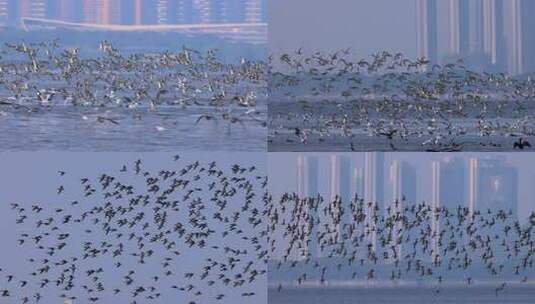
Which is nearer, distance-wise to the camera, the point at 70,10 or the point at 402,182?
the point at 402,182

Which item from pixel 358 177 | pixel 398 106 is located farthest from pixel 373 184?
pixel 398 106

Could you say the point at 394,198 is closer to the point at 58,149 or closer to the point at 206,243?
the point at 206,243

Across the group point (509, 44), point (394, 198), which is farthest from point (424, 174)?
point (509, 44)

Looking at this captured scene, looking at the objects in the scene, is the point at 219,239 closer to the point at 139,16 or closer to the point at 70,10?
the point at 139,16

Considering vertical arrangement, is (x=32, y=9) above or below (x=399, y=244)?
above

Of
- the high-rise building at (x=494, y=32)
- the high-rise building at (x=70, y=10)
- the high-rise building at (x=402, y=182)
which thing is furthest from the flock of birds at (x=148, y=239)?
the high-rise building at (x=494, y=32)

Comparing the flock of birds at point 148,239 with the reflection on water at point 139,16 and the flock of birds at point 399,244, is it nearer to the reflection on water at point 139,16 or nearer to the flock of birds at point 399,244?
the flock of birds at point 399,244
